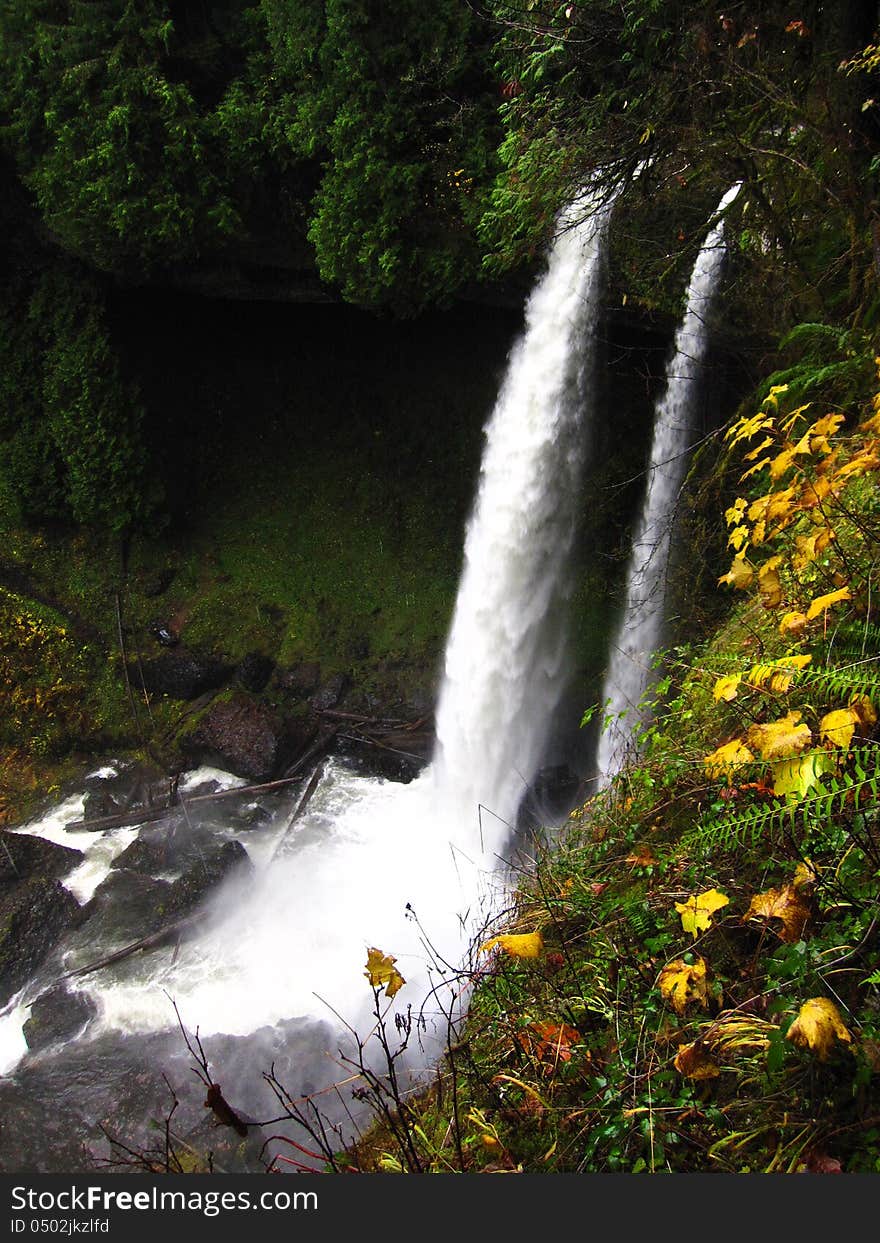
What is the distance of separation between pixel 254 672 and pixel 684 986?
9.38 m

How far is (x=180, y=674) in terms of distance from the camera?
10.6m

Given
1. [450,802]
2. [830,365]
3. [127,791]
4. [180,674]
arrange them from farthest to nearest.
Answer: [180,674]
[127,791]
[450,802]
[830,365]

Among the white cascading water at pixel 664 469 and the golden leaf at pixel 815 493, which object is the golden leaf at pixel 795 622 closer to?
the golden leaf at pixel 815 493

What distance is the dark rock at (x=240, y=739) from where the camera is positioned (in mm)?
9750

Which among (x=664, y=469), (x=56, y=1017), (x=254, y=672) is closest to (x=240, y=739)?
(x=254, y=672)

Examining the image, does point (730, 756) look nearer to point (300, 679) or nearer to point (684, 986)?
point (684, 986)

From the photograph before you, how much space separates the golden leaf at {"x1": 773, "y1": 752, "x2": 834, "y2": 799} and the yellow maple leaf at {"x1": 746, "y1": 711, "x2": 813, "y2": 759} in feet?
0.07

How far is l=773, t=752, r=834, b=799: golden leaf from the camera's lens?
1.66m

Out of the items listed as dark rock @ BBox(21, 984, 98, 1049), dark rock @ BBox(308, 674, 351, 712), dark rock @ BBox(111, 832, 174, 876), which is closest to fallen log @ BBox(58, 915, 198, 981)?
A: dark rock @ BBox(21, 984, 98, 1049)

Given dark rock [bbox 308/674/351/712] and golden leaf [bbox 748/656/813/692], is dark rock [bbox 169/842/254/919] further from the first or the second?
golden leaf [bbox 748/656/813/692]

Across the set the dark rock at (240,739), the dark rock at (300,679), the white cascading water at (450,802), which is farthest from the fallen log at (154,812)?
the dark rock at (300,679)

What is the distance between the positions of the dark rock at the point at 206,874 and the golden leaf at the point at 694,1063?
22.8 feet

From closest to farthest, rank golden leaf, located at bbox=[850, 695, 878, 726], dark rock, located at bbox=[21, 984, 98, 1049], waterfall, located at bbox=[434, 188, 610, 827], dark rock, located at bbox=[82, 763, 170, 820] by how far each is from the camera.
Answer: golden leaf, located at bbox=[850, 695, 878, 726]
dark rock, located at bbox=[21, 984, 98, 1049]
waterfall, located at bbox=[434, 188, 610, 827]
dark rock, located at bbox=[82, 763, 170, 820]

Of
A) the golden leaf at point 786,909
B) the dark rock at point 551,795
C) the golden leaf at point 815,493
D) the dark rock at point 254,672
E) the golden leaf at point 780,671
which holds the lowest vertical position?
the dark rock at point 551,795
